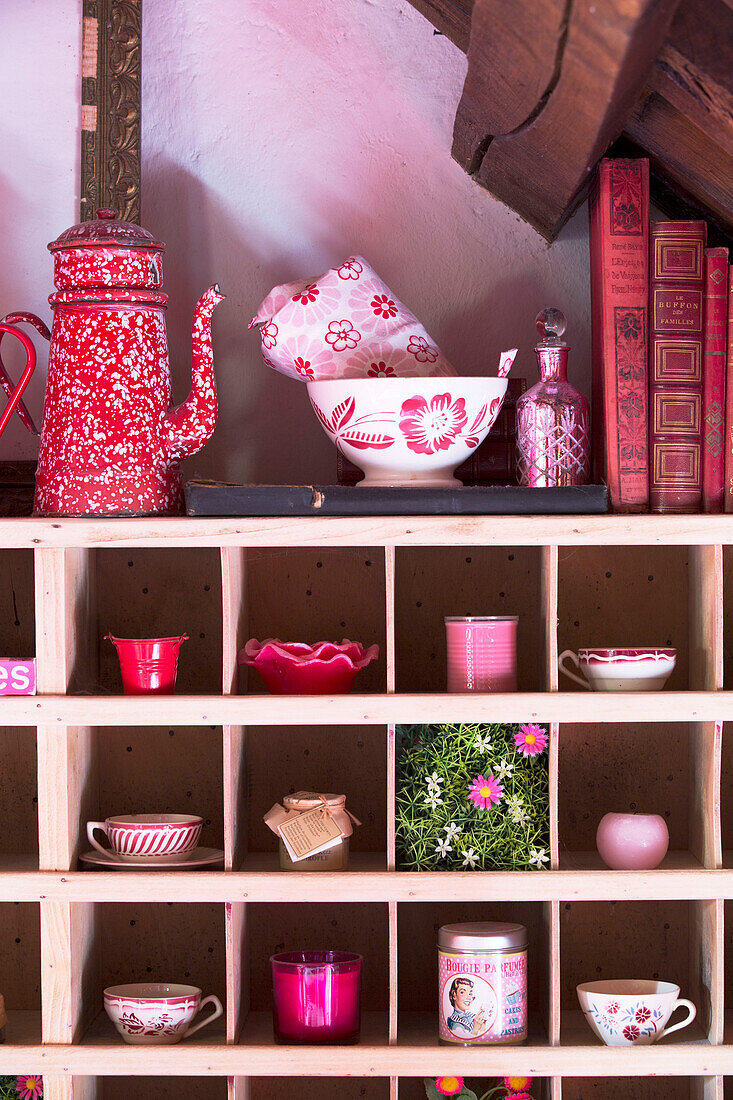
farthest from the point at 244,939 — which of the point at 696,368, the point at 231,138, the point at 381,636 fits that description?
the point at 231,138

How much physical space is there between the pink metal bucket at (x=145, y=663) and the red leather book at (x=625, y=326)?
611 mm

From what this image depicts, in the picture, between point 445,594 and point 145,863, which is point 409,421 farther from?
point 145,863

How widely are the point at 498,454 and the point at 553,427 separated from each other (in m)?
0.14

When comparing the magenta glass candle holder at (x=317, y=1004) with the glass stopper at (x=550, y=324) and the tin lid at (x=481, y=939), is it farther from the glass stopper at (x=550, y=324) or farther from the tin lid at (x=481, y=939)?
the glass stopper at (x=550, y=324)

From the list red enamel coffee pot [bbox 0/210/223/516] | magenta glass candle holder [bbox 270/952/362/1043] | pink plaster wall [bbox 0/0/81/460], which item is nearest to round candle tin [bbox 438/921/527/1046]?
magenta glass candle holder [bbox 270/952/362/1043]

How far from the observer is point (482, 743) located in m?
1.41

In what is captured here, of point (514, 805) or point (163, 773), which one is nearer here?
point (514, 805)

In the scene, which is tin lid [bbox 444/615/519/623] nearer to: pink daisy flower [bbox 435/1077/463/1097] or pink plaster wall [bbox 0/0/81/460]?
pink daisy flower [bbox 435/1077/463/1097]

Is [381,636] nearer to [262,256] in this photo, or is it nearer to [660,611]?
[660,611]

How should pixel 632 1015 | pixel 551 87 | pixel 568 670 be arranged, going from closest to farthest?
pixel 551 87
pixel 632 1015
pixel 568 670

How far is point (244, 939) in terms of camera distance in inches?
57.5

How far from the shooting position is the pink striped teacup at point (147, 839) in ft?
4.63

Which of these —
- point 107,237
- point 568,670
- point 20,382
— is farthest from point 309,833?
point 107,237

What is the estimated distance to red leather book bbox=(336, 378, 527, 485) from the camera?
1.57 meters
